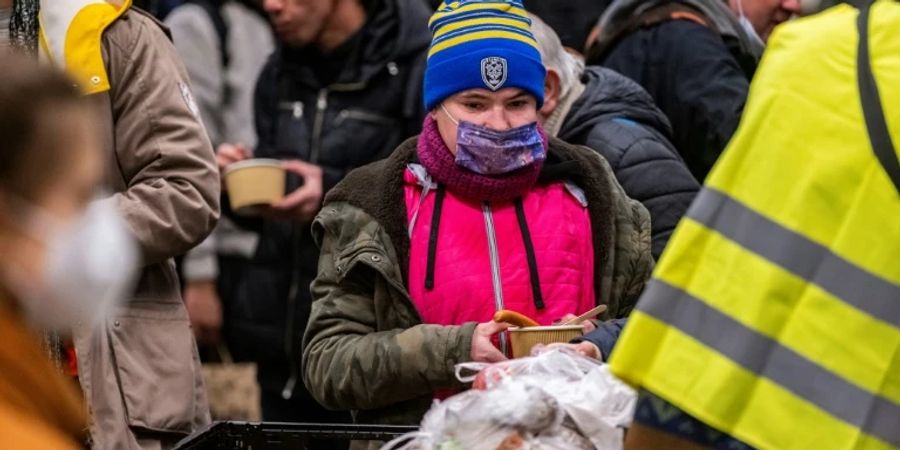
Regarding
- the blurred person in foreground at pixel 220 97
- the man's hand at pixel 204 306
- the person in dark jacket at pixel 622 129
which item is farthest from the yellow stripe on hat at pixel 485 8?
the man's hand at pixel 204 306

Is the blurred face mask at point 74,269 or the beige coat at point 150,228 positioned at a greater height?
the blurred face mask at point 74,269

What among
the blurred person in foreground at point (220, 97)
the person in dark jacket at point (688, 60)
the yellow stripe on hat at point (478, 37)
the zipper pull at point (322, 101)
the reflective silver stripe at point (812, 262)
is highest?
the reflective silver stripe at point (812, 262)

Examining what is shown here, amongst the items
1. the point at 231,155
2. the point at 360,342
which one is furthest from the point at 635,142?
the point at 231,155

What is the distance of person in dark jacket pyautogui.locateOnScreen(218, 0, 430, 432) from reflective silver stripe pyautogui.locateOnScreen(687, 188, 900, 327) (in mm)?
3324

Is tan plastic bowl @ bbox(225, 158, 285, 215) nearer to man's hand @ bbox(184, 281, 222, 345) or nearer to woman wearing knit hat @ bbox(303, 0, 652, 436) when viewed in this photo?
man's hand @ bbox(184, 281, 222, 345)

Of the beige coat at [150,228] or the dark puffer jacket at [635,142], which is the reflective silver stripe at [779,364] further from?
the beige coat at [150,228]

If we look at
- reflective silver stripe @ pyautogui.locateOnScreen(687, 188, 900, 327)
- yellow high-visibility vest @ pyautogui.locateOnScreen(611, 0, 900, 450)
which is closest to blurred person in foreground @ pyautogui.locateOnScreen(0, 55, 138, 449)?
yellow high-visibility vest @ pyautogui.locateOnScreen(611, 0, 900, 450)

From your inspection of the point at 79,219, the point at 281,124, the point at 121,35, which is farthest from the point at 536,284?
the point at 281,124

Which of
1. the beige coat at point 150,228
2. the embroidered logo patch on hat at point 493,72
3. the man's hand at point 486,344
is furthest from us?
the beige coat at point 150,228

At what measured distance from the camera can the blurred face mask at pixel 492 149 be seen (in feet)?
13.5

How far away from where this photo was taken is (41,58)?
445cm

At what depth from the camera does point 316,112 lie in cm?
613

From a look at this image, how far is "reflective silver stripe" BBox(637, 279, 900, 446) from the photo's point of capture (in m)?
2.63

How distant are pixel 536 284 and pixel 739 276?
1.42 metres
